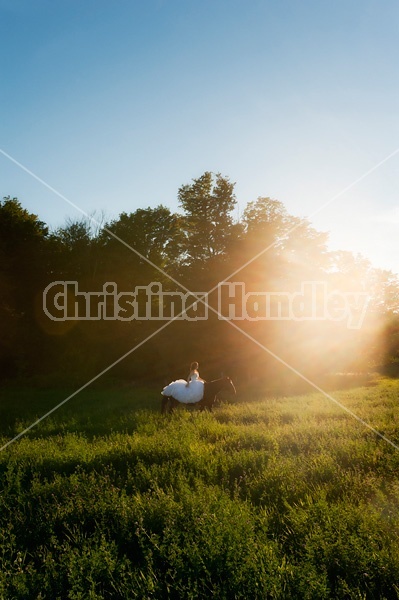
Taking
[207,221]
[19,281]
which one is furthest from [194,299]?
[19,281]

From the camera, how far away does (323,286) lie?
37.4m

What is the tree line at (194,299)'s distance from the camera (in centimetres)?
3244

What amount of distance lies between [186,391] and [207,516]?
9.71 metres

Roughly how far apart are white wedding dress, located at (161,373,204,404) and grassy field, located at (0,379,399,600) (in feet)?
14.0

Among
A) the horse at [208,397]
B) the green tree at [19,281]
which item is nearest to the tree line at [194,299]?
the green tree at [19,281]

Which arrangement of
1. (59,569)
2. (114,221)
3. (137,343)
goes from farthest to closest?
(114,221)
(137,343)
(59,569)

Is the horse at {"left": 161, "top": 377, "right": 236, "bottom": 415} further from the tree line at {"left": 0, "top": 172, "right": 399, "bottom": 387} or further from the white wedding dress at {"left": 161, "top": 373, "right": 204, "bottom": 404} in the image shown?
the tree line at {"left": 0, "top": 172, "right": 399, "bottom": 387}

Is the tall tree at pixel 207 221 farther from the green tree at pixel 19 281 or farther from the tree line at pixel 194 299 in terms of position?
the green tree at pixel 19 281

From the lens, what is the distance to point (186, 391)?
48.6 feet

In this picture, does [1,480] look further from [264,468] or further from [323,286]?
[323,286]

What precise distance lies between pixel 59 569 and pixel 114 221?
43.7 meters

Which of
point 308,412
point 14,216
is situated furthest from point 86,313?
point 308,412

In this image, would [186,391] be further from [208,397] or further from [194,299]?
[194,299]

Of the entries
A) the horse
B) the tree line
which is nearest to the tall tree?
the tree line
